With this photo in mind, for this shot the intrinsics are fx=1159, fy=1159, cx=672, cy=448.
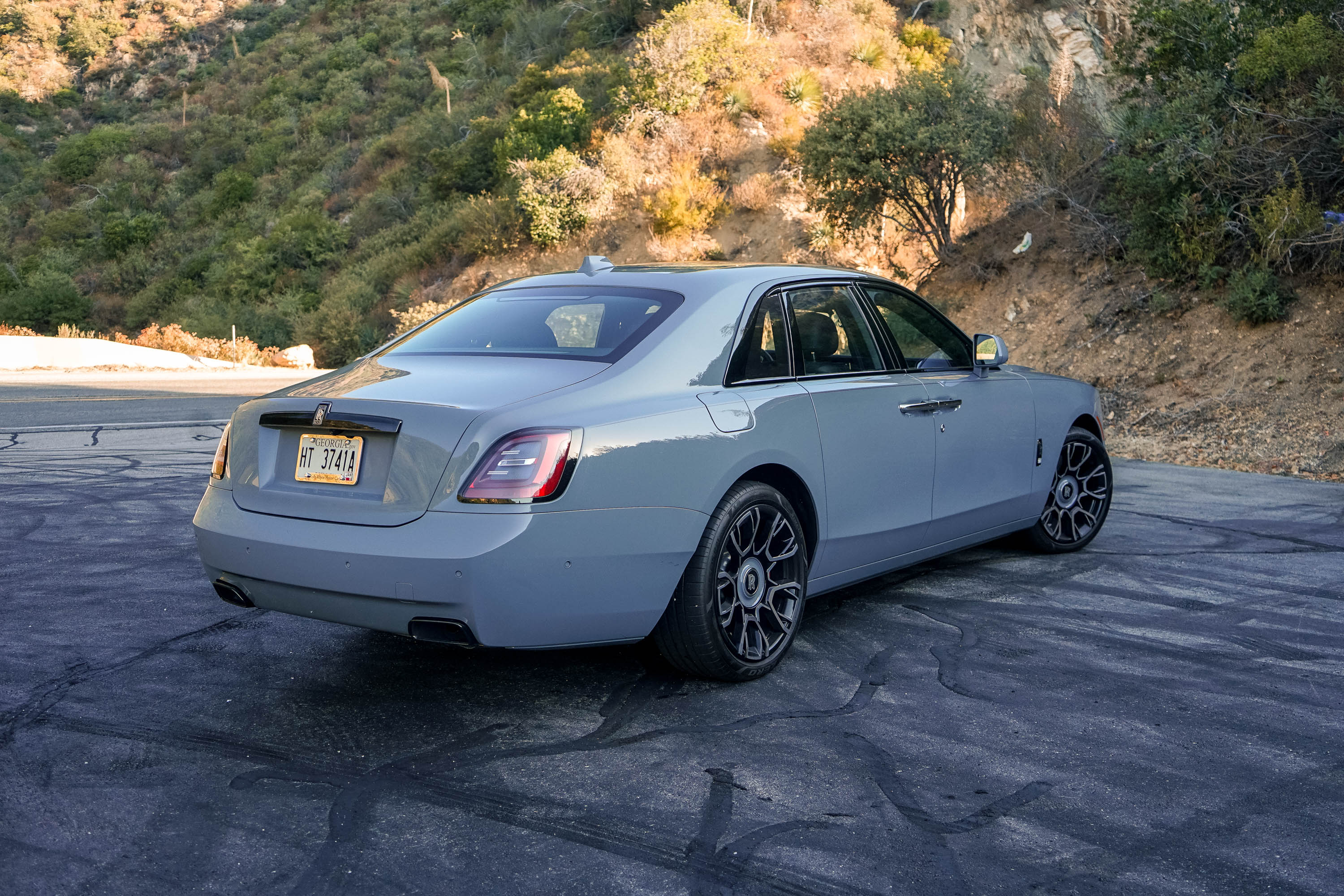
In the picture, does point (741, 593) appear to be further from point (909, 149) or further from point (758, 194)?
point (758, 194)

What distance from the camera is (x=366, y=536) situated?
12.3ft

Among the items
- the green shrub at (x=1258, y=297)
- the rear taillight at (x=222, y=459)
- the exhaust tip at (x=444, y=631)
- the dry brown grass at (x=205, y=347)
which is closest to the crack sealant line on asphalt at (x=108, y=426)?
the rear taillight at (x=222, y=459)

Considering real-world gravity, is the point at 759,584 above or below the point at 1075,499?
below

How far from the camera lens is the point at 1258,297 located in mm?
14258

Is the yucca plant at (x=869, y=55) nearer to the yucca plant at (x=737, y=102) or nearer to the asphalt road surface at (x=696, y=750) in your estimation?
the yucca plant at (x=737, y=102)

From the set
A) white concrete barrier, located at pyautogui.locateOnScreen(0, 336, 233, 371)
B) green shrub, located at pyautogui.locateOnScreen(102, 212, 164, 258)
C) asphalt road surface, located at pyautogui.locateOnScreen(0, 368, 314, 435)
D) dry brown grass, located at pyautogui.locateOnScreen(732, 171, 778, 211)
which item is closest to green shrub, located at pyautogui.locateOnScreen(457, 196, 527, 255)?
dry brown grass, located at pyautogui.locateOnScreen(732, 171, 778, 211)

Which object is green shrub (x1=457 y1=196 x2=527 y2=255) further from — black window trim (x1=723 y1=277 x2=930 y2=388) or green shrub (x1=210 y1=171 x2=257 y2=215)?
black window trim (x1=723 y1=277 x2=930 y2=388)

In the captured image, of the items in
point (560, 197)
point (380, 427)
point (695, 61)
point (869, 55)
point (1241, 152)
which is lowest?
point (380, 427)

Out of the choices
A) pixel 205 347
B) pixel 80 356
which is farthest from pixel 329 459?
pixel 205 347

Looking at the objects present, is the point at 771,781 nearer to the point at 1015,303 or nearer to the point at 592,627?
the point at 592,627

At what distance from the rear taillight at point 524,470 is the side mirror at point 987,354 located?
9.31 ft

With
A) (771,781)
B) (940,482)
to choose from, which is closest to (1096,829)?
(771,781)

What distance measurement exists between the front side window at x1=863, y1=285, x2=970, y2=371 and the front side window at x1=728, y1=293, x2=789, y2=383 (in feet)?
3.18

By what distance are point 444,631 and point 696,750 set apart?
90cm
